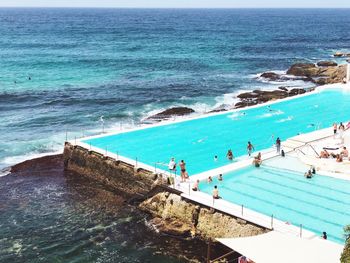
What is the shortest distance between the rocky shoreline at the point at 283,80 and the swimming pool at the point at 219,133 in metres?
6.63

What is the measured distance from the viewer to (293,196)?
74.4 ft

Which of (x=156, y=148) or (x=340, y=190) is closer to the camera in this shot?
(x=340, y=190)

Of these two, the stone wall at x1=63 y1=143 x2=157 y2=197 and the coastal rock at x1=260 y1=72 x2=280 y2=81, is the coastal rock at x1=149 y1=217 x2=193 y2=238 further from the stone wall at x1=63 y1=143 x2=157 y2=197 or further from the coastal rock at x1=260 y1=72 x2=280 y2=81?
the coastal rock at x1=260 y1=72 x2=280 y2=81

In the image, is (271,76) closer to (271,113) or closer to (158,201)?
(271,113)

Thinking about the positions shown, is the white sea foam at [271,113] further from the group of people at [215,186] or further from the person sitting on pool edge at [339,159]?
the group of people at [215,186]

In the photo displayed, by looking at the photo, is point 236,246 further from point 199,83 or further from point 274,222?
point 199,83

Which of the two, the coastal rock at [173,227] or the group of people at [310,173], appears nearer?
the coastal rock at [173,227]

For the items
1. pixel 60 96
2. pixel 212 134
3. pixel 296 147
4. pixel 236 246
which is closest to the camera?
pixel 236 246

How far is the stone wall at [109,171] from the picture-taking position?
1000 inches

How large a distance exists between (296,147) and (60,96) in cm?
2981

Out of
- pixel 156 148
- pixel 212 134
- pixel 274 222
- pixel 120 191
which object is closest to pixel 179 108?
pixel 212 134

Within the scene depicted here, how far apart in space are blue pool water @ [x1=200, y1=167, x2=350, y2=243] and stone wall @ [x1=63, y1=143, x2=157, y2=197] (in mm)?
3179

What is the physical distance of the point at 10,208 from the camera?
2511cm

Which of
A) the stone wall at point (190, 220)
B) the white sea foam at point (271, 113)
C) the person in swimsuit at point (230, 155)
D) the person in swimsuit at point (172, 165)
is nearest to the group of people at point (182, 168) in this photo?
the person in swimsuit at point (172, 165)
